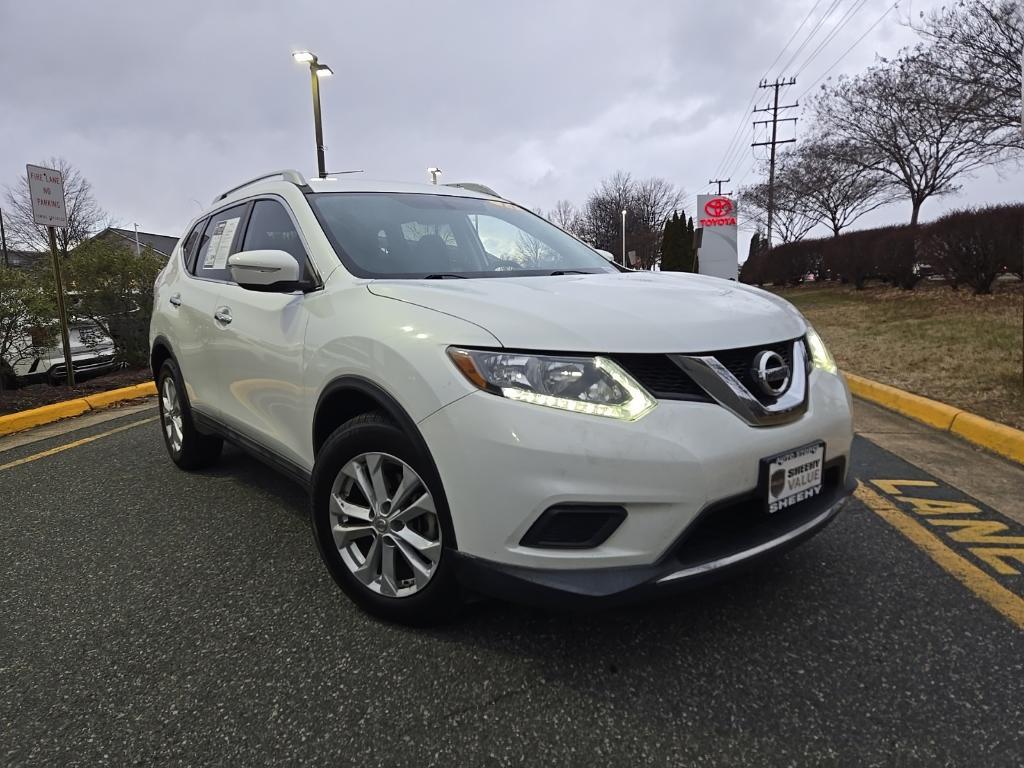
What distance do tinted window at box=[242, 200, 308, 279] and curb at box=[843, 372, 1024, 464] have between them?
4.35m

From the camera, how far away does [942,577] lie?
249 cm

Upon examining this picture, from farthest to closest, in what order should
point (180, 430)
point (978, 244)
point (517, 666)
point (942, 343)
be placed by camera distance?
1. point (978, 244)
2. point (942, 343)
3. point (180, 430)
4. point (517, 666)

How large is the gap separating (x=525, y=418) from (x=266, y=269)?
1300mm

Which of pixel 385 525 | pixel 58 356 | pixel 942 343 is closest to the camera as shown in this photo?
pixel 385 525

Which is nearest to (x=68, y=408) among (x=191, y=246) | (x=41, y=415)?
(x=41, y=415)

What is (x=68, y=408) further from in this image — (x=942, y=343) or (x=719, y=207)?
(x=719, y=207)

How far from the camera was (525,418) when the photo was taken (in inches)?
68.2

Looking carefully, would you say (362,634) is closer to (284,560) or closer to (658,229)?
(284,560)

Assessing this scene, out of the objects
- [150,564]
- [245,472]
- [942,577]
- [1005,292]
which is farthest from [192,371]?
[1005,292]

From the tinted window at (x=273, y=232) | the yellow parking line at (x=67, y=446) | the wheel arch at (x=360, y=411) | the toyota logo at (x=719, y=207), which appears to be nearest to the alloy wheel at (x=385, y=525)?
the wheel arch at (x=360, y=411)

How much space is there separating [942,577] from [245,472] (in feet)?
12.1

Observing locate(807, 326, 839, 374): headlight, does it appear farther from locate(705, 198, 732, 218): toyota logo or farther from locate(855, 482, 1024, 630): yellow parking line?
locate(705, 198, 732, 218): toyota logo

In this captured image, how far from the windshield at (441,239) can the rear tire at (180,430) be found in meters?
1.79

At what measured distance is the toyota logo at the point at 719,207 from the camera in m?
19.8
